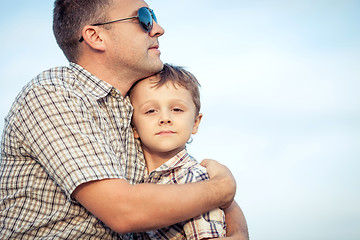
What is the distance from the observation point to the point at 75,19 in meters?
4.20

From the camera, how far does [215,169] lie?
3553 mm

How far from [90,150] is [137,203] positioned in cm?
49

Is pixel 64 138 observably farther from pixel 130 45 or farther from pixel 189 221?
pixel 130 45

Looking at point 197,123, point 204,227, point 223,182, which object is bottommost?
point 204,227

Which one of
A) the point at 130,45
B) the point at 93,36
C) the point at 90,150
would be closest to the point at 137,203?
the point at 90,150

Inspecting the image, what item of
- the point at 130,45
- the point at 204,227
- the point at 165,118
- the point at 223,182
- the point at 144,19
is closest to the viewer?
the point at 204,227

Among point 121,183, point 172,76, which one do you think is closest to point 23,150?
point 121,183

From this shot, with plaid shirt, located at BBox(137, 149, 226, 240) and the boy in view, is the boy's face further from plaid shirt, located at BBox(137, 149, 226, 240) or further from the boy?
plaid shirt, located at BBox(137, 149, 226, 240)

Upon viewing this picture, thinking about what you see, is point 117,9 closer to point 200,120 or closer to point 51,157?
point 200,120

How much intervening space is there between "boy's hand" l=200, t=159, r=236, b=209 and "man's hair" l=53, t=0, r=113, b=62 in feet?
5.84

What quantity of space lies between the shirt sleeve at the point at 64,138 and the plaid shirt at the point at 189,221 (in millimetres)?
702

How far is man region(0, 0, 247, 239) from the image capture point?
284cm

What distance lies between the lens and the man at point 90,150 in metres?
2.84

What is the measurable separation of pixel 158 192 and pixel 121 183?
259 mm
